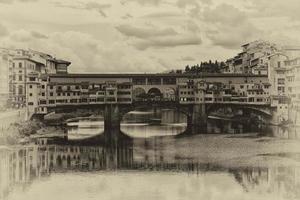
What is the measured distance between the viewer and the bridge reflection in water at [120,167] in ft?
15.2

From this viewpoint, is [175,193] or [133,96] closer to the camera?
[175,193]

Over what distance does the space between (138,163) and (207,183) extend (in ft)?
3.28

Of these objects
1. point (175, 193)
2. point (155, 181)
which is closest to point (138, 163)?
point (155, 181)

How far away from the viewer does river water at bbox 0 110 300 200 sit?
4.46m

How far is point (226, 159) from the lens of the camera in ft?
18.0

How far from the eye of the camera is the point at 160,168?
17.1ft

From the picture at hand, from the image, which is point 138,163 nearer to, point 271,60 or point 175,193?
point 175,193

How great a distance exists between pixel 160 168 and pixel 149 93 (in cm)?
277

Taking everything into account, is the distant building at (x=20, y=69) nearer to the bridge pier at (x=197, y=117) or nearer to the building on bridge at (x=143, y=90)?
the building on bridge at (x=143, y=90)

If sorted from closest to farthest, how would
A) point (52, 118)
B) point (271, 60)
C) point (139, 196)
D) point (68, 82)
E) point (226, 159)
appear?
point (139, 196) → point (226, 159) → point (68, 82) → point (271, 60) → point (52, 118)

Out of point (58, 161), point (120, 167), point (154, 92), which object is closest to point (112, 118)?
point (154, 92)

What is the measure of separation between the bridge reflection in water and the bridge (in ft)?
2.53

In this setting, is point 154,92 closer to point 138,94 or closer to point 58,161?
point 138,94

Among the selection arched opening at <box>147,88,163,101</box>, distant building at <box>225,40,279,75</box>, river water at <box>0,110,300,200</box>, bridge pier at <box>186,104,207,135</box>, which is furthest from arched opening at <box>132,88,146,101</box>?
distant building at <box>225,40,279,75</box>
